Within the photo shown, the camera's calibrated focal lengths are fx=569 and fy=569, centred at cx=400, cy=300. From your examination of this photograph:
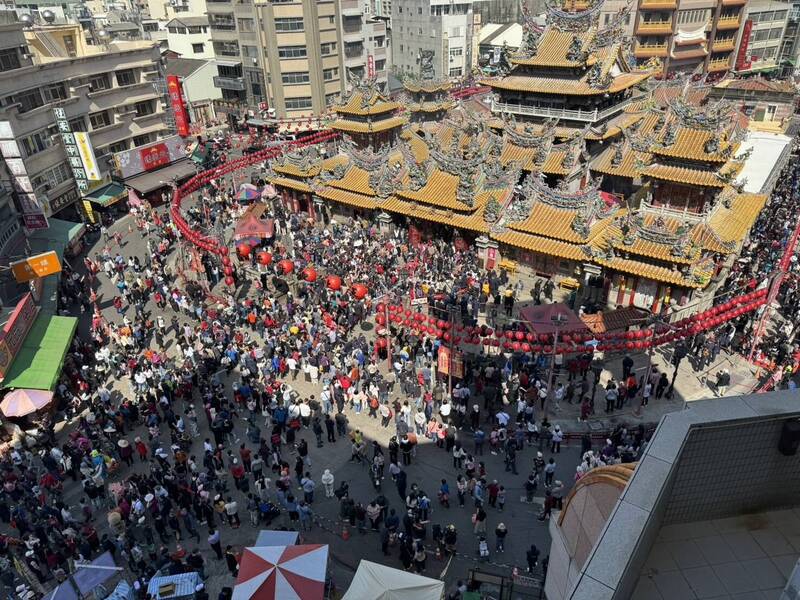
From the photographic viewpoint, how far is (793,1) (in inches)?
3305

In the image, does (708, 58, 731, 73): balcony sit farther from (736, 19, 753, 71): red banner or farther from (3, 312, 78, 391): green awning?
(3, 312, 78, 391): green awning

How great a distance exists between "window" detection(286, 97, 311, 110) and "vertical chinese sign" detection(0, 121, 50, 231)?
3503cm

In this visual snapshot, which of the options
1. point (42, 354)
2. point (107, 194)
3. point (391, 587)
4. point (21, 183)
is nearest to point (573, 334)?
point (391, 587)

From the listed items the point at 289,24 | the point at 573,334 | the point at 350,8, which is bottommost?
the point at 573,334

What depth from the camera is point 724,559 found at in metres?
8.04

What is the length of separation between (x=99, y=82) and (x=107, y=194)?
31.7ft

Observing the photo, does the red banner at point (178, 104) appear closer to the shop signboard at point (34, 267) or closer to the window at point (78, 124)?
the window at point (78, 124)

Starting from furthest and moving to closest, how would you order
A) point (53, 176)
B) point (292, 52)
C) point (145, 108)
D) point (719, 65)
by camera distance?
point (719, 65)
point (292, 52)
point (145, 108)
point (53, 176)

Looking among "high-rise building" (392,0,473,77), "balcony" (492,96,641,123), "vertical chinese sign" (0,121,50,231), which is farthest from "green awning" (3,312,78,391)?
"high-rise building" (392,0,473,77)

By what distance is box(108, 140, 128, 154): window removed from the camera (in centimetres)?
4901

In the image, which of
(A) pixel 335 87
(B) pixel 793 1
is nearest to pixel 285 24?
(A) pixel 335 87

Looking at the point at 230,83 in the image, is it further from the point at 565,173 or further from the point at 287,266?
the point at 565,173

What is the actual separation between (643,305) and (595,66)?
666 inches

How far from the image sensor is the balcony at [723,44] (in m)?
75.7
